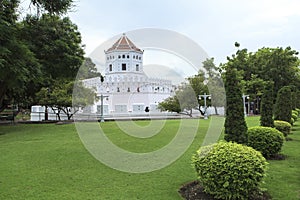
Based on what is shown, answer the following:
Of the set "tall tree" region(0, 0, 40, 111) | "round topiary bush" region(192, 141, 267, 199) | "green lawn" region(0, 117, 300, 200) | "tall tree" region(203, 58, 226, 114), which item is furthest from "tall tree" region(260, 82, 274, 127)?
"tall tree" region(203, 58, 226, 114)

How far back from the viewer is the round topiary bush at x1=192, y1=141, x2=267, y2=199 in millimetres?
4191

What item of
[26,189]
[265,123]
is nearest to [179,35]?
[265,123]

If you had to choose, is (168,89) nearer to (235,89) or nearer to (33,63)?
(33,63)

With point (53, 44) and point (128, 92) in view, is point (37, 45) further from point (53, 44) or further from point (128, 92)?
point (128, 92)

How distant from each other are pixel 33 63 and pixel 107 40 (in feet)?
23.7

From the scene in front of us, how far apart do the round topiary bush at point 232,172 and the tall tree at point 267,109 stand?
15.7 feet

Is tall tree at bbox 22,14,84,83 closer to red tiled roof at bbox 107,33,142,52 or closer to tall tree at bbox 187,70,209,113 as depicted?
red tiled roof at bbox 107,33,142,52

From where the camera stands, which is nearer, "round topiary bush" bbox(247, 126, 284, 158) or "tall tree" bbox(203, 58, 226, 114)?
"round topiary bush" bbox(247, 126, 284, 158)

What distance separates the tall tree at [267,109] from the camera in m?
8.91

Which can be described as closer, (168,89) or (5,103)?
(5,103)

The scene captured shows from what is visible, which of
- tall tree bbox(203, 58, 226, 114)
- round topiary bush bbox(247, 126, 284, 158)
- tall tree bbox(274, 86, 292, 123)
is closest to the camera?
round topiary bush bbox(247, 126, 284, 158)

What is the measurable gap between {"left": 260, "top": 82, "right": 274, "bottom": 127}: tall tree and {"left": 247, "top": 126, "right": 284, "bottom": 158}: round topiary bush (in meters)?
1.19

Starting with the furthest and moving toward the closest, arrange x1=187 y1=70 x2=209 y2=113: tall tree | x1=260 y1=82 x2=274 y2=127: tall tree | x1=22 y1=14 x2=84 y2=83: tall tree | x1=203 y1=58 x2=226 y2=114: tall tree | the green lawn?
1. x1=187 y1=70 x2=209 y2=113: tall tree
2. x1=203 y1=58 x2=226 y2=114: tall tree
3. x1=22 y1=14 x2=84 y2=83: tall tree
4. x1=260 y1=82 x2=274 y2=127: tall tree
5. the green lawn

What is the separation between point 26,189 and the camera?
499cm
